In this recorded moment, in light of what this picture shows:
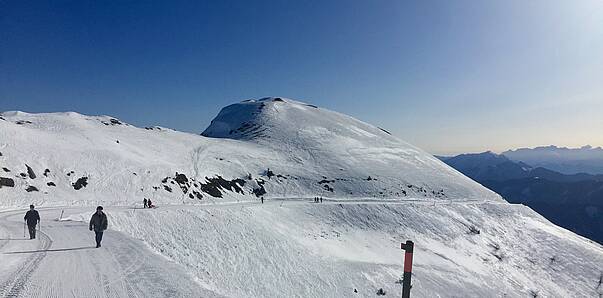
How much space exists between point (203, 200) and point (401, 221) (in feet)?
88.3

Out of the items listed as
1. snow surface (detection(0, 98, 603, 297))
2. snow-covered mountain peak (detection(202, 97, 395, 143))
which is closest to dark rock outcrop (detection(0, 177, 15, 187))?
snow surface (detection(0, 98, 603, 297))

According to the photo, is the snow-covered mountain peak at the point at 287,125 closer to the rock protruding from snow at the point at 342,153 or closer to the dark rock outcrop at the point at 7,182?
the rock protruding from snow at the point at 342,153

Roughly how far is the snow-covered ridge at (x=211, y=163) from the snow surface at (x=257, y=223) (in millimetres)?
304

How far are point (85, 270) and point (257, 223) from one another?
23.6 m

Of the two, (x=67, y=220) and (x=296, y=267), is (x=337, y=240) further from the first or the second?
(x=67, y=220)

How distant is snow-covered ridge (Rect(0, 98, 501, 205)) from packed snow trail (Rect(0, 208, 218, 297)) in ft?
76.9

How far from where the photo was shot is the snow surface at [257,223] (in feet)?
54.6

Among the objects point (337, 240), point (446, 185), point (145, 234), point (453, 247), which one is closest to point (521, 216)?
point (446, 185)

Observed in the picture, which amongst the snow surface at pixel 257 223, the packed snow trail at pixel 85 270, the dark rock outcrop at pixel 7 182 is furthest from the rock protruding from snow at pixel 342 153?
the packed snow trail at pixel 85 270

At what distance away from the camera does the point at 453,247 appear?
44.4 metres

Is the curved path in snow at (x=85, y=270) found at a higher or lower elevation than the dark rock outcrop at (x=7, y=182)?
lower

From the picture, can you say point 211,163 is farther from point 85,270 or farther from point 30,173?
point 85,270

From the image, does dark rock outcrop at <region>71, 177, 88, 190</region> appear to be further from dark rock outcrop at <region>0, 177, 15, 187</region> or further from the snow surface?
dark rock outcrop at <region>0, 177, 15, 187</region>

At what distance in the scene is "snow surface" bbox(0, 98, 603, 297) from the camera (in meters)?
16.7
